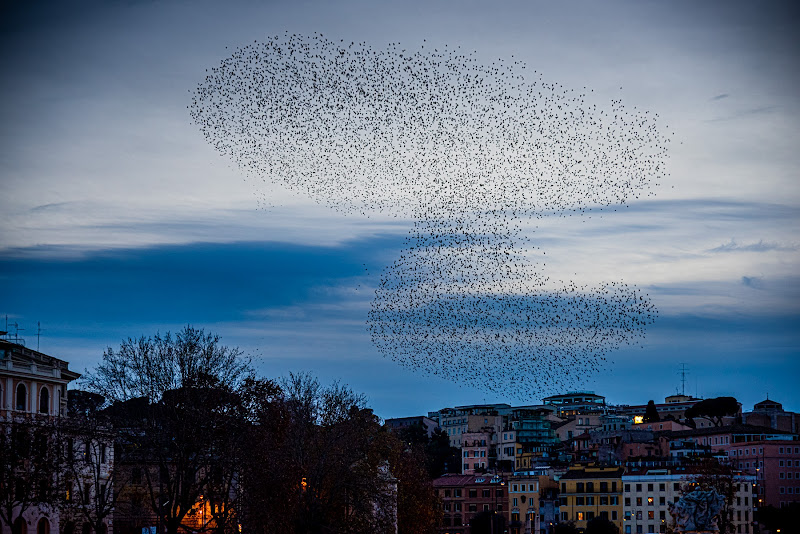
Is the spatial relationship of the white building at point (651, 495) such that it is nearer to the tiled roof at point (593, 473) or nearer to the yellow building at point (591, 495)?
the yellow building at point (591, 495)

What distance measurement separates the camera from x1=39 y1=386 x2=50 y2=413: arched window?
77.0 m

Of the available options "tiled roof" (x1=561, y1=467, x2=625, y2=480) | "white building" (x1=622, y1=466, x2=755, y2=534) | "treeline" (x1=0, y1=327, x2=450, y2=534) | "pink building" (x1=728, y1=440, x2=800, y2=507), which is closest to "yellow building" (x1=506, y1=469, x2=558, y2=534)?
"tiled roof" (x1=561, y1=467, x2=625, y2=480)

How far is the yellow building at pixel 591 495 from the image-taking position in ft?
509

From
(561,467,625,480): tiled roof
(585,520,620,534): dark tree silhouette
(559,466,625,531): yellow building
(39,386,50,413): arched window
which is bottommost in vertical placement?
(585,520,620,534): dark tree silhouette

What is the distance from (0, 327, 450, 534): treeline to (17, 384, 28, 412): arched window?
2926 mm

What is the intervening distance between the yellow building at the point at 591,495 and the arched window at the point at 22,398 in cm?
9439

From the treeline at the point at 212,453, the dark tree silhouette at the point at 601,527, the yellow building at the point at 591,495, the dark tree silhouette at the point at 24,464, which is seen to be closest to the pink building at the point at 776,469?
Result: the yellow building at the point at 591,495

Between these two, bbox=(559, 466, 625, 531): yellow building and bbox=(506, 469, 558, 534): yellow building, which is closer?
bbox=(559, 466, 625, 531): yellow building

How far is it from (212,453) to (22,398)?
49.4 feet

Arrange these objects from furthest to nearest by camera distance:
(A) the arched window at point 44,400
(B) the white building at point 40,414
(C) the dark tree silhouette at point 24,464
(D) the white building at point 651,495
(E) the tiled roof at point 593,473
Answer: (E) the tiled roof at point 593,473, (D) the white building at point 651,495, (A) the arched window at point 44,400, (B) the white building at point 40,414, (C) the dark tree silhouette at point 24,464

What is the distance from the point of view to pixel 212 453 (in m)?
66.4

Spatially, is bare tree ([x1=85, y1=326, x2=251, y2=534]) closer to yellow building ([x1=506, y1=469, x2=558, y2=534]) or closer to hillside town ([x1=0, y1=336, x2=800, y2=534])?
hillside town ([x1=0, y1=336, x2=800, y2=534])

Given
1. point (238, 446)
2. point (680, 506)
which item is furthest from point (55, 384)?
point (680, 506)

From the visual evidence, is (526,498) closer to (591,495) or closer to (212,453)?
(591,495)
